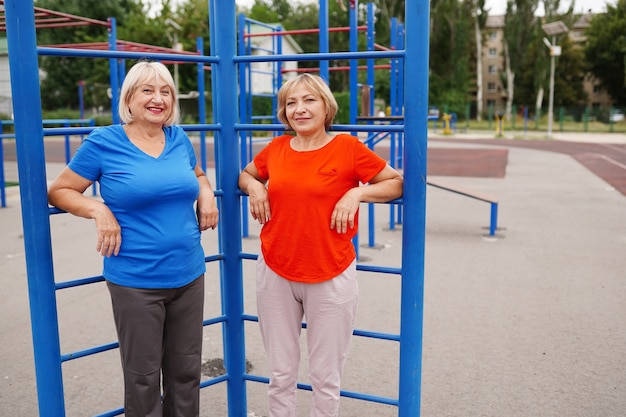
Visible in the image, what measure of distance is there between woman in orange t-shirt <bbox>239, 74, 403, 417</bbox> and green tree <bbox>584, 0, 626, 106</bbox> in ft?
144

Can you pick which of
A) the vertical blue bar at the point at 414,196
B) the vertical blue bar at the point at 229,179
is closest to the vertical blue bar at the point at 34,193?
the vertical blue bar at the point at 229,179

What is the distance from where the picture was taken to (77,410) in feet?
9.64

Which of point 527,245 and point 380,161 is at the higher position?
point 380,161

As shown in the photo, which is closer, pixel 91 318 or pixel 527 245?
pixel 91 318

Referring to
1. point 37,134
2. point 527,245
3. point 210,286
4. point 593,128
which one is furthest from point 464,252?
point 593,128

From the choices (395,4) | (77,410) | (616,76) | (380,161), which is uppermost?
(395,4)

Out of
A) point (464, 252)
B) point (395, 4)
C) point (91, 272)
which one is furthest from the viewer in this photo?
point (395, 4)

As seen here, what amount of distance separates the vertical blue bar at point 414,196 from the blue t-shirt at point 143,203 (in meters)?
0.80

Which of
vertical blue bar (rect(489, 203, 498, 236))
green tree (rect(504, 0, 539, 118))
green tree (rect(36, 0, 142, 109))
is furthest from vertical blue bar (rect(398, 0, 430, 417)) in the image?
green tree (rect(504, 0, 539, 118))

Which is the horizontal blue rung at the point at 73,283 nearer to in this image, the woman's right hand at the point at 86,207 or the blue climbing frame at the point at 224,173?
the blue climbing frame at the point at 224,173

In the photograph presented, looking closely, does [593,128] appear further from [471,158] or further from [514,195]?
[514,195]

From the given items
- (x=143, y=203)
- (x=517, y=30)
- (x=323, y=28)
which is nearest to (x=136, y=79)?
(x=143, y=203)

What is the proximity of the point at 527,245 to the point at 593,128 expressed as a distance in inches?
1172

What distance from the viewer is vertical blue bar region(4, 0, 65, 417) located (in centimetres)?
198
